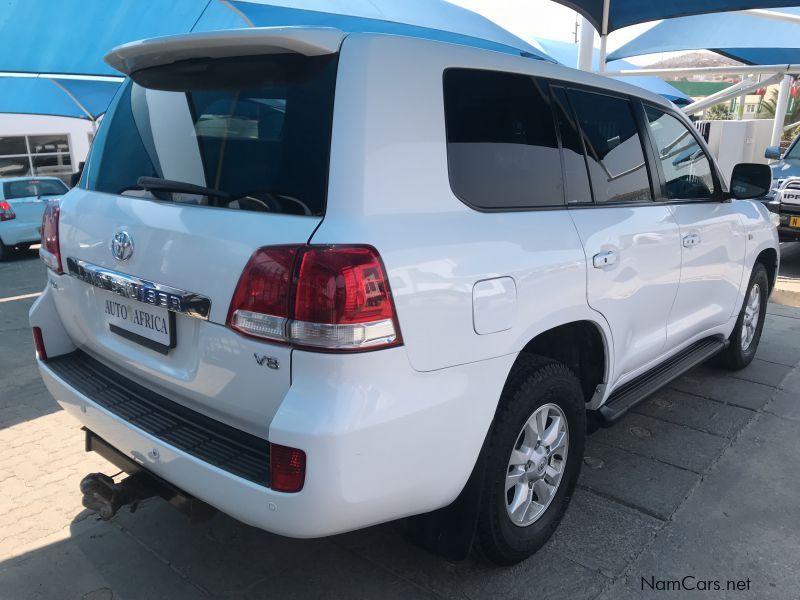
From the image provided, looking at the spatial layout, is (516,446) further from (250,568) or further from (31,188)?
(31,188)

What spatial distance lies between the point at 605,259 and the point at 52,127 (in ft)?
84.7

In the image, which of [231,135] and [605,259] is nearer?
[231,135]

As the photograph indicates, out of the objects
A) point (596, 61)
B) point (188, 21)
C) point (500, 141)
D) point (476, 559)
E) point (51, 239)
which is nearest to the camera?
point (500, 141)

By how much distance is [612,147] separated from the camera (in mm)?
3039

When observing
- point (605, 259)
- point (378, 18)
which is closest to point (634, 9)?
point (378, 18)

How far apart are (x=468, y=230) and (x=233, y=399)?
3.10ft

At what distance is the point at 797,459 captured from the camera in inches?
136

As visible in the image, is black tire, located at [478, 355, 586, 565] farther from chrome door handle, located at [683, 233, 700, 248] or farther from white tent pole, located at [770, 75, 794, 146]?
white tent pole, located at [770, 75, 794, 146]

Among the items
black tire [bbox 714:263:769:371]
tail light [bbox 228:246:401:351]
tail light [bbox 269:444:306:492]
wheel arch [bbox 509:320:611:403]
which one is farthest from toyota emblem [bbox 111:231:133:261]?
black tire [bbox 714:263:769:371]

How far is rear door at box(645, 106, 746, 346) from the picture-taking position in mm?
3428

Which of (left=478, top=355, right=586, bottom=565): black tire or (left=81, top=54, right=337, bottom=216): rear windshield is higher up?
(left=81, top=54, right=337, bottom=216): rear windshield

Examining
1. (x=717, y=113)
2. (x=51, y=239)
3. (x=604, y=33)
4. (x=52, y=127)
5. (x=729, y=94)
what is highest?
(x=717, y=113)
